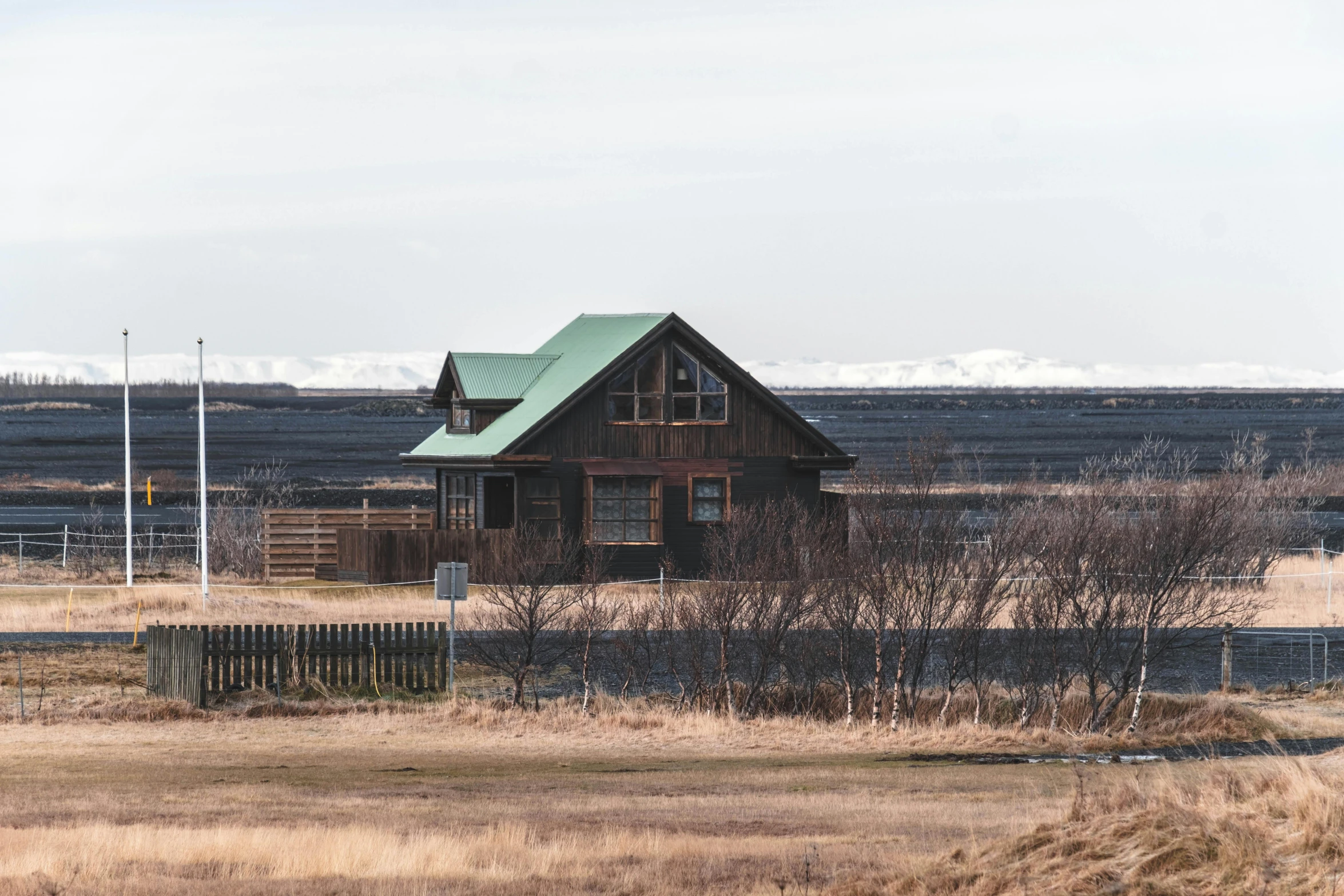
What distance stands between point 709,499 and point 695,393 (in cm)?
261

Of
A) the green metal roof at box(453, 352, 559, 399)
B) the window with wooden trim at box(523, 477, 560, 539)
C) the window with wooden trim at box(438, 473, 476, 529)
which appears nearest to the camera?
the window with wooden trim at box(523, 477, 560, 539)

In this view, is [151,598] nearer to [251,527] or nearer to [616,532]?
[616,532]

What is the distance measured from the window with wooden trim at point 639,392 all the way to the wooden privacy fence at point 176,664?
16.4 meters

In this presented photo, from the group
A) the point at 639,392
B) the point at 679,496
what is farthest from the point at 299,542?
the point at 679,496

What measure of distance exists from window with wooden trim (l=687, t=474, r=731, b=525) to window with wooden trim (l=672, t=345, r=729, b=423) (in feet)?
4.70

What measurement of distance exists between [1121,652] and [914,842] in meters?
13.8

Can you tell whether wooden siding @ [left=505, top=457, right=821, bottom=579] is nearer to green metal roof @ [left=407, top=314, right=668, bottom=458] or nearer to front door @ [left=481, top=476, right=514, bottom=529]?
green metal roof @ [left=407, top=314, right=668, bottom=458]

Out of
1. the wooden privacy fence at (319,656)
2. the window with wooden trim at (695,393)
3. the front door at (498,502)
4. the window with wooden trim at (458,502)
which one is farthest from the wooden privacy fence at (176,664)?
the window with wooden trim at (695,393)

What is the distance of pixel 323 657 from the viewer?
24.8 meters

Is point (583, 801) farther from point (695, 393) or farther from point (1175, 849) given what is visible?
point (695, 393)

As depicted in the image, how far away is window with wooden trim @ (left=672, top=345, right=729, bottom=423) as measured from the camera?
130 feet

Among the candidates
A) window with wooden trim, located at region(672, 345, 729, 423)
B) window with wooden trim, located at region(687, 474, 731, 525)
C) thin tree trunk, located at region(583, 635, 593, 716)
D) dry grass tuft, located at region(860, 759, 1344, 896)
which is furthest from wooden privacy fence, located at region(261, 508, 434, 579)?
dry grass tuft, located at region(860, 759, 1344, 896)

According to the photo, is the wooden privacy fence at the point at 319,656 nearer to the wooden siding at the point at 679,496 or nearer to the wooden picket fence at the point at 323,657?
the wooden picket fence at the point at 323,657

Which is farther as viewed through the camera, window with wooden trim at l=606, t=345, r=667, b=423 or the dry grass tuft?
window with wooden trim at l=606, t=345, r=667, b=423
